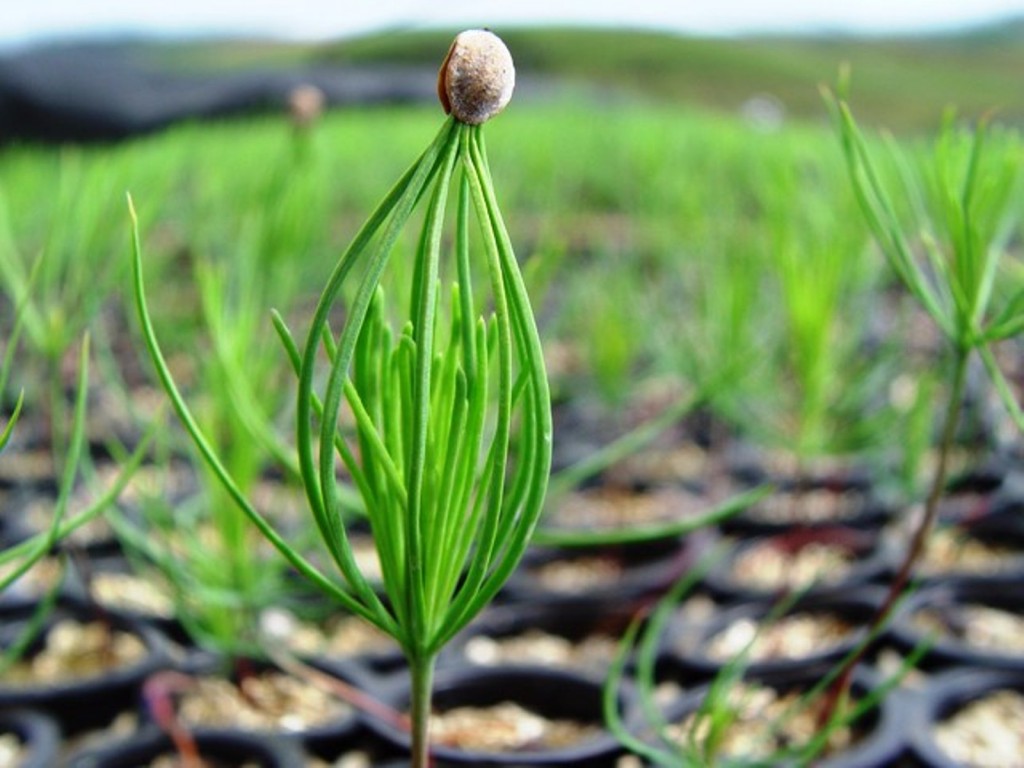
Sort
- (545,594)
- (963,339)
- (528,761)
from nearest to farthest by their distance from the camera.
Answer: (963,339), (528,761), (545,594)

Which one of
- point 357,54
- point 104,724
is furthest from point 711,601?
point 357,54

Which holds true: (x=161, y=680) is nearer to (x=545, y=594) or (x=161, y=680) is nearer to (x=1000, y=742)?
(x=545, y=594)

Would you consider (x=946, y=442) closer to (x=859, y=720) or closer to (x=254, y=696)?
(x=859, y=720)

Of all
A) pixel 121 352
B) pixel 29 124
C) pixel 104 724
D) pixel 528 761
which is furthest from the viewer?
pixel 29 124

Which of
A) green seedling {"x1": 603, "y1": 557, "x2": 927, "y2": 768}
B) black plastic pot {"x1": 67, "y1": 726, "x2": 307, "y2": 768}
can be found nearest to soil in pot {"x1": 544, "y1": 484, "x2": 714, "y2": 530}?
green seedling {"x1": 603, "y1": 557, "x2": 927, "y2": 768}

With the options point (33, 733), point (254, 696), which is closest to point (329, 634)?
point (254, 696)

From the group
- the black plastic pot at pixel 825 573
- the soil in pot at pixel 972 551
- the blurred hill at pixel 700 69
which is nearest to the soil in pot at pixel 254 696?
the black plastic pot at pixel 825 573

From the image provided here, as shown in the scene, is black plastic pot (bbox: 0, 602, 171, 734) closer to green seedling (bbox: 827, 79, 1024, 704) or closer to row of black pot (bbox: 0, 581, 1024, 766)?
row of black pot (bbox: 0, 581, 1024, 766)
